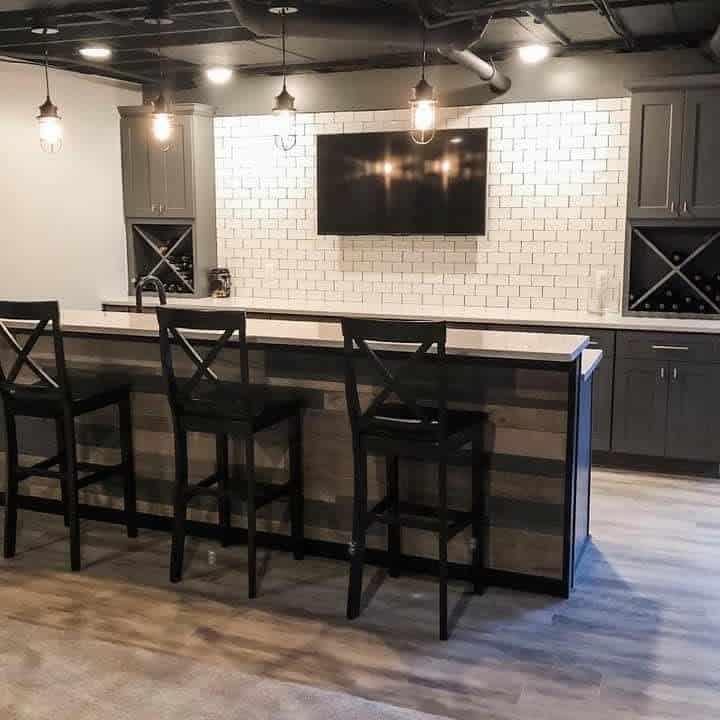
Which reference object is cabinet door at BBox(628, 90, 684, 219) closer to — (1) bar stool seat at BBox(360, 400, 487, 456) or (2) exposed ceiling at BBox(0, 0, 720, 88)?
(2) exposed ceiling at BBox(0, 0, 720, 88)

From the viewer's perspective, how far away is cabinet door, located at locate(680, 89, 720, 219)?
549 centimetres

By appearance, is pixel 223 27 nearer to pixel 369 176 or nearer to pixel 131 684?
pixel 369 176

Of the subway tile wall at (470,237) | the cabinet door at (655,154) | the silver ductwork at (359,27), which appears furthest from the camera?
the subway tile wall at (470,237)

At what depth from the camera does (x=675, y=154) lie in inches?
220

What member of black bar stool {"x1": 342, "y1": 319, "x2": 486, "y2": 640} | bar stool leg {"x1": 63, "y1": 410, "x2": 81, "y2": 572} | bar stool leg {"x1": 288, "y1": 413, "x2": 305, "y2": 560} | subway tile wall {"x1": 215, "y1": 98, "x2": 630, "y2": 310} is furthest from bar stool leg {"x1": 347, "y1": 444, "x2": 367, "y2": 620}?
subway tile wall {"x1": 215, "y1": 98, "x2": 630, "y2": 310}

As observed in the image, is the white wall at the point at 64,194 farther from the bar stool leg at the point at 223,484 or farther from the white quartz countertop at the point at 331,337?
the bar stool leg at the point at 223,484

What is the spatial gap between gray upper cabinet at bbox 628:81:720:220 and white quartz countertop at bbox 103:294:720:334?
27.5 inches

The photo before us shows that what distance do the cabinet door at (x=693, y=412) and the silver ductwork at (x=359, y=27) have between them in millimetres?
2425

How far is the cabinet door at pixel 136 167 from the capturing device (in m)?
7.03

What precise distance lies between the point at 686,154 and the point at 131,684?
14.6 feet

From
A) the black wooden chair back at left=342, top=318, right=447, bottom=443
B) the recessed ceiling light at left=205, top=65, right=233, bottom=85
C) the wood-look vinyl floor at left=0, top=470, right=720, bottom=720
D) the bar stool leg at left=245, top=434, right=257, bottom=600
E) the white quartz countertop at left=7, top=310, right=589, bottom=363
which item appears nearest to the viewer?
the wood-look vinyl floor at left=0, top=470, right=720, bottom=720

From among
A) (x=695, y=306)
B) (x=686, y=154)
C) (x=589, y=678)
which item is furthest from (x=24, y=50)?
(x=589, y=678)

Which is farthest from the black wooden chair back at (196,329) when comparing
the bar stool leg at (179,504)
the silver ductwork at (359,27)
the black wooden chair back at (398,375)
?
the silver ductwork at (359,27)

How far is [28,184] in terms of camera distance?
615cm
